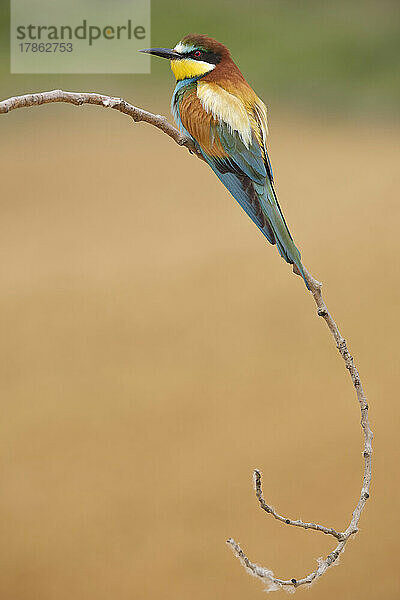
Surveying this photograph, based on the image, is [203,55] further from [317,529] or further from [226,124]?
[317,529]

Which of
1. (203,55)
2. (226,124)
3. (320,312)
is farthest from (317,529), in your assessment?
(203,55)

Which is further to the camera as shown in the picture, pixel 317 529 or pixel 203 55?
pixel 203 55

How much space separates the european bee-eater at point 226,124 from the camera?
2.79ft

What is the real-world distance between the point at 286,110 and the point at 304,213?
0.28 meters

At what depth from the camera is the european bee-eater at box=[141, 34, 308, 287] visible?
33.5 inches

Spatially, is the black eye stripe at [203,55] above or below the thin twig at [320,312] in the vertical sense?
above

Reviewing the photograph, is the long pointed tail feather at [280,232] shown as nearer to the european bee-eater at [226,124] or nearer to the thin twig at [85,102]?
the european bee-eater at [226,124]

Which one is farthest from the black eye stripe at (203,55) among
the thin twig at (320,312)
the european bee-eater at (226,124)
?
the thin twig at (320,312)

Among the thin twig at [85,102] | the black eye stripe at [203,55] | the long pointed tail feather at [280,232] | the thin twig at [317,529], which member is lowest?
the thin twig at [317,529]

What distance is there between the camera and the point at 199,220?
1.96 meters

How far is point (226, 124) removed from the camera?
859mm

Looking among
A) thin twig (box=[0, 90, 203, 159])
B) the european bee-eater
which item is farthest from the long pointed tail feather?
thin twig (box=[0, 90, 203, 159])

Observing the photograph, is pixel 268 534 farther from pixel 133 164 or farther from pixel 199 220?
pixel 133 164

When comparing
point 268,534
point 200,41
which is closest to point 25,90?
point 200,41
